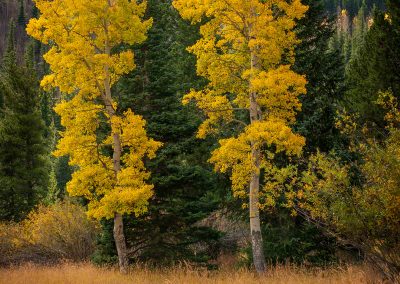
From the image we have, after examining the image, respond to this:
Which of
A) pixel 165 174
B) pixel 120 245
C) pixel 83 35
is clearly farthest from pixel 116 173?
pixel 83 35

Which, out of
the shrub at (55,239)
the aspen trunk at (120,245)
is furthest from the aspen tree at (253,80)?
the shrub at (55,239)

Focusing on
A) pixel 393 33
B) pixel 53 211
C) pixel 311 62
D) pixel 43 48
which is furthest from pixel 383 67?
pixel 43 48

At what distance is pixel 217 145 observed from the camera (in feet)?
63.6

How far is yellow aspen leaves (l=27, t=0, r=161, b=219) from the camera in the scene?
1295 centimetres

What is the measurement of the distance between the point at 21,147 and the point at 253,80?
2257 cm

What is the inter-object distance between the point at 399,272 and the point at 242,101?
7.94 metres

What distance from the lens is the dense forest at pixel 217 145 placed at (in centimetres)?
988

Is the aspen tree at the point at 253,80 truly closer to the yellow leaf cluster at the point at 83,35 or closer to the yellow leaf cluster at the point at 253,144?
the yellow leaf cluster at the point at 253,144

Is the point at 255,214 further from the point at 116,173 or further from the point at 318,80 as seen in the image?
the point at 318,80

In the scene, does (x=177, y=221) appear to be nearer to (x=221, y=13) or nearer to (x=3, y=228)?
(x=221, y=13)

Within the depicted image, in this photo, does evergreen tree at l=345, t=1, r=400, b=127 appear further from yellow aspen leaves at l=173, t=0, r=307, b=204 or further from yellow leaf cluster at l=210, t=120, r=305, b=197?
yellow leaf cluster at l=210, t=120, r=305, b=197

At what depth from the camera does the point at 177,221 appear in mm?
16625

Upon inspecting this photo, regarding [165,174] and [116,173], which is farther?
[165,174]

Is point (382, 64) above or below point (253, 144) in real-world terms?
above
